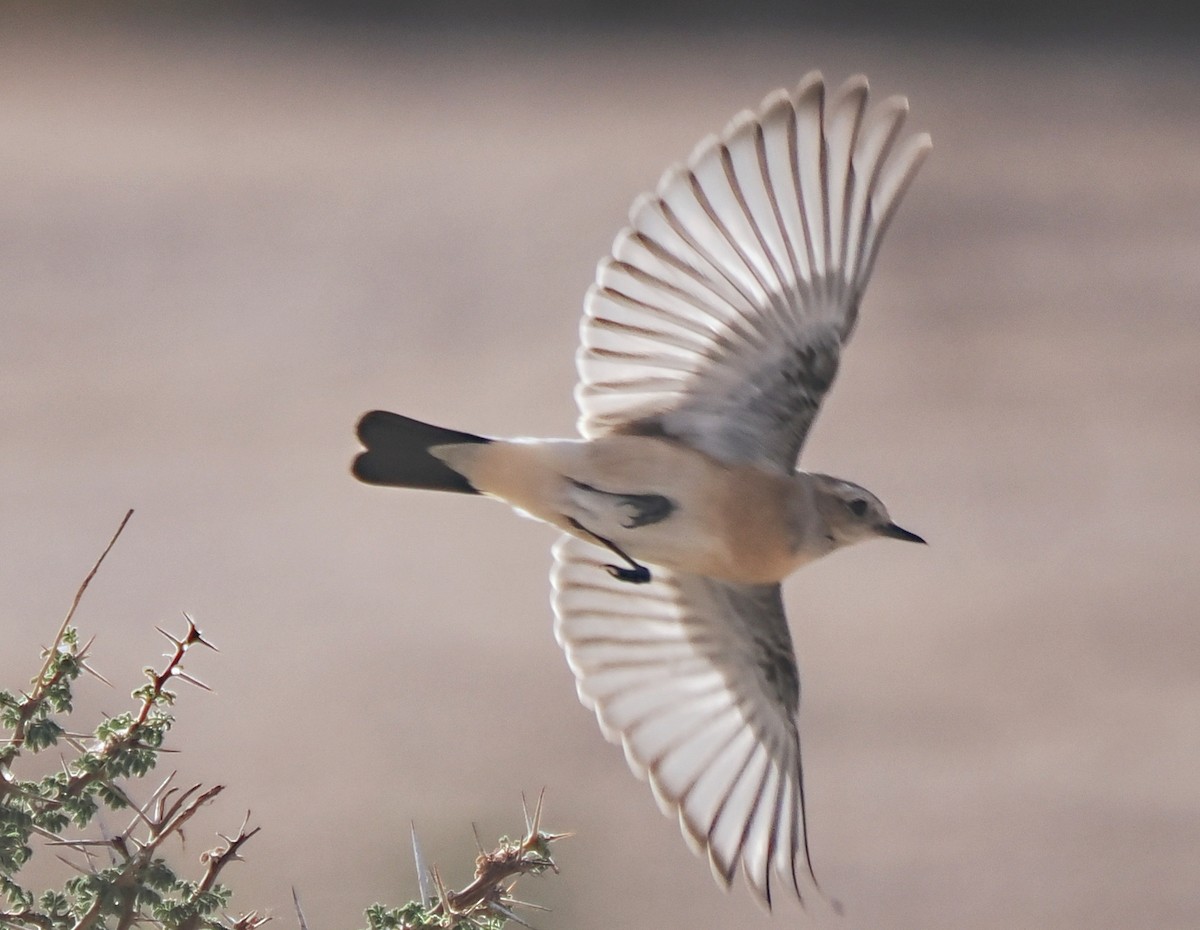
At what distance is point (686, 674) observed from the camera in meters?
4.12

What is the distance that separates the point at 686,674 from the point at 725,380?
799 millimetres

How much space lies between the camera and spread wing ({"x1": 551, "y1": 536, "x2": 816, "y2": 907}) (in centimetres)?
396

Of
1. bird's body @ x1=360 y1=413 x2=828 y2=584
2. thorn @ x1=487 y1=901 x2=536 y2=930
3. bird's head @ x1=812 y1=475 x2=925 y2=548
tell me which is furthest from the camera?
bird's head @ x1=812 y1=475 x2=925 y2=548

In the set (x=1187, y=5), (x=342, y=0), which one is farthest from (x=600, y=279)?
(x=1187, y=5)

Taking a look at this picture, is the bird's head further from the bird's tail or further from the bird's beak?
the bird's tail

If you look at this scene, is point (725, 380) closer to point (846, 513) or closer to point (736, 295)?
point (736, 295)

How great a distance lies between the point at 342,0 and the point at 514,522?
7.47m

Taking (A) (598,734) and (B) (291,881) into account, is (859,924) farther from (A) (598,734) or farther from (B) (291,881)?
(B) (291,881)

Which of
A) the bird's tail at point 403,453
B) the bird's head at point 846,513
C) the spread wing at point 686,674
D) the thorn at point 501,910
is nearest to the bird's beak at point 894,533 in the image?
the bird's head at point 846,513

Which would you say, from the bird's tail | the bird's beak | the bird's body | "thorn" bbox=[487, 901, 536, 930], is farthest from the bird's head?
"thorn" bbox=[487, 901, 536, 930]

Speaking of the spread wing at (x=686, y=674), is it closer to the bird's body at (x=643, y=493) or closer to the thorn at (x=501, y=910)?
the bird's body at (x=643, y=493)

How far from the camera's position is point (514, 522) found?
9.73m

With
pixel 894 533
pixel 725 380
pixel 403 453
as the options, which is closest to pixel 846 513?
pixel 894 533

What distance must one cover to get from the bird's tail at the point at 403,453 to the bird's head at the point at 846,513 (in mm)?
741
